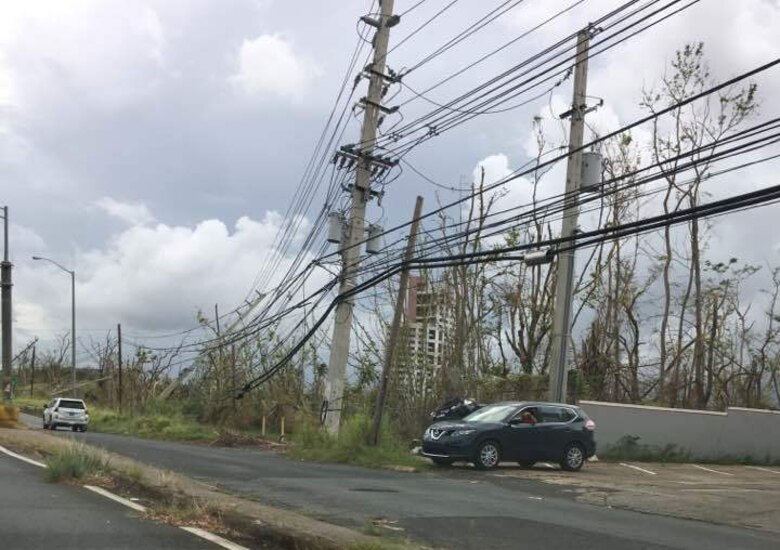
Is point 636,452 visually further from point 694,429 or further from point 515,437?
point 515,437

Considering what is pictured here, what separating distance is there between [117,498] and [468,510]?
4.79 metres

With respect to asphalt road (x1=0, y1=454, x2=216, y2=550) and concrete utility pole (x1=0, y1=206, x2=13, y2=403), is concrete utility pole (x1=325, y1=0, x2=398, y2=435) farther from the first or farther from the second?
concrete utility pole (x1=0, y1=206, x2=13, y2=403)

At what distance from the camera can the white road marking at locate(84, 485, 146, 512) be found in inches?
406

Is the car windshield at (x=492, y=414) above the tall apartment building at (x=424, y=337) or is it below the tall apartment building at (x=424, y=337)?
below

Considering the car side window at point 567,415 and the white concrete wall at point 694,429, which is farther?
the white concrete wall at point 694,429

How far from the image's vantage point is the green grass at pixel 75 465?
12.8 meters

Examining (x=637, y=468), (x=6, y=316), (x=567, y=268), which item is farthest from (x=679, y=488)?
(x=6, y=316)

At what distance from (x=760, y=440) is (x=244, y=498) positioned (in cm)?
1936

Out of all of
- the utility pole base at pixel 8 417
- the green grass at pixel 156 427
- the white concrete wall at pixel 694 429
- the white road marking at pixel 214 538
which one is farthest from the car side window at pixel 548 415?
the utility pole base at pixel 8 417

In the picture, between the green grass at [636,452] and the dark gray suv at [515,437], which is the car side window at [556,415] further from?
the green grass at [636,452]

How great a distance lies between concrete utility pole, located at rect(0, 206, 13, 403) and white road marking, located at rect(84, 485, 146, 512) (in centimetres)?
2244

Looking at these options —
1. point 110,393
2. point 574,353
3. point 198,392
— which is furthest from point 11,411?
point 110,393

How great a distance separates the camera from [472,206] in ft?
116

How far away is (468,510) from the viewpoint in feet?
Answer: 37.0
